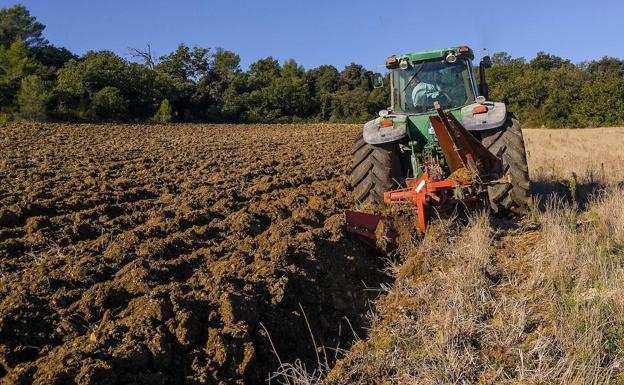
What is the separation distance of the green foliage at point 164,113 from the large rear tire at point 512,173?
2263 cm

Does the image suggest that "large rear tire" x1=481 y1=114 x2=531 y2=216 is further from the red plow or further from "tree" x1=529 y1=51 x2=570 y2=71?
"tree" x1=529 y1=51 x2=570 y2=71

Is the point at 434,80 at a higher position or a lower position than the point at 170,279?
higher

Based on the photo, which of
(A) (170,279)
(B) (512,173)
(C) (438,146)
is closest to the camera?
(A) (170,279)

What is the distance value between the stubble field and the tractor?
585 mm

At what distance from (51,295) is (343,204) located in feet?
11.4

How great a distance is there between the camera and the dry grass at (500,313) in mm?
2664

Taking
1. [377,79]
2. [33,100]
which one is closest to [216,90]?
[33,100]

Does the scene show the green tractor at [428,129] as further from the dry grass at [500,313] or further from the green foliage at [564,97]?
the green foliage at [564,97]

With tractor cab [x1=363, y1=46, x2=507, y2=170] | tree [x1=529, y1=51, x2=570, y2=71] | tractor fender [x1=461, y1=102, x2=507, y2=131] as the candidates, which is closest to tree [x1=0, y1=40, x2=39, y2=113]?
tractor cab [x1=363, y1=46, x2=507, y2=170]

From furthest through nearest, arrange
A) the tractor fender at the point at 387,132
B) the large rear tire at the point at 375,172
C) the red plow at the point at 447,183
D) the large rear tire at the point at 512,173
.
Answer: the large rear tire at the point at 375,172, the tractor fender at the point at 387,132, the large rear tire at the point at 512,173, the red plow at the point at 447,183

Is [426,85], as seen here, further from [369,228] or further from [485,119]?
[369,228]

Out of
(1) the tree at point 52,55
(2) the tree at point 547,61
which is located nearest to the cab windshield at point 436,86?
(1) the tree at point 52,55

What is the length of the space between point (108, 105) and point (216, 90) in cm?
997

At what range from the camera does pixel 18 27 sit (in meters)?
31.3
